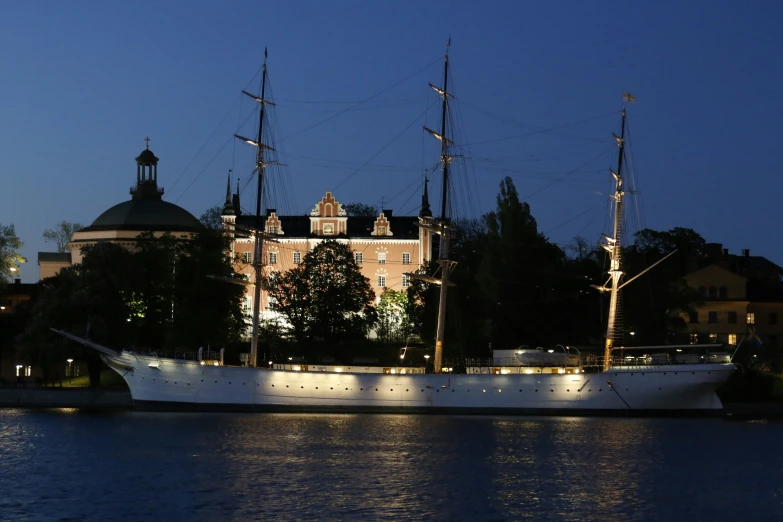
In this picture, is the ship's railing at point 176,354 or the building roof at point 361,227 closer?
the ship's railing at point 176,354

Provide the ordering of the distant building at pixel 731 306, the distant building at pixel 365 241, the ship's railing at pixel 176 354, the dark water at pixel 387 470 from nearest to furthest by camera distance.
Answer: the dark water at pixel 387 470
the ship's railing at pixel 176 354
the distant building at pixel 731 306
the distant building at pixel 365 241

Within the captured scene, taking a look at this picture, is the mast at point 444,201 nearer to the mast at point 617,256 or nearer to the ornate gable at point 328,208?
the mast at point 617,256

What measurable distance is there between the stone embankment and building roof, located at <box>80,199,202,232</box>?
38.3 m

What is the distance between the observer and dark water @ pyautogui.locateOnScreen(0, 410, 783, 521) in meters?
38.0

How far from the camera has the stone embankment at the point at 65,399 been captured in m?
75.2

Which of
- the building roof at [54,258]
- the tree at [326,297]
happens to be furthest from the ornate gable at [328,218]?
the building roof at [54,258]

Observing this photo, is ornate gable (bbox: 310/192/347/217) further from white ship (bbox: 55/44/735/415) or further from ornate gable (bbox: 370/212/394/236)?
white ship (bbox: 55/44/735/415)

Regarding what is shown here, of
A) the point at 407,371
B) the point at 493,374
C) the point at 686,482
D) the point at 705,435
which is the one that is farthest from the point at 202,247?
the point at 686,482

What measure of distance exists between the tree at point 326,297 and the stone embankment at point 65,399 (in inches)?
632

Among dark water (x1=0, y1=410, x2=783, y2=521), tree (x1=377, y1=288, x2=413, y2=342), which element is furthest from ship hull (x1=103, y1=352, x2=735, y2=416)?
A: tree (x1=377, y1=288, x2=413, y2=342)

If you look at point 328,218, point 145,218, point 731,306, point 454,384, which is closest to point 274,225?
point 328,218

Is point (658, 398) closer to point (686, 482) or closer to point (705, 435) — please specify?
point (705, 435)

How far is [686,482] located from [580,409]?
998 inches

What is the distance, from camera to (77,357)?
256ft
